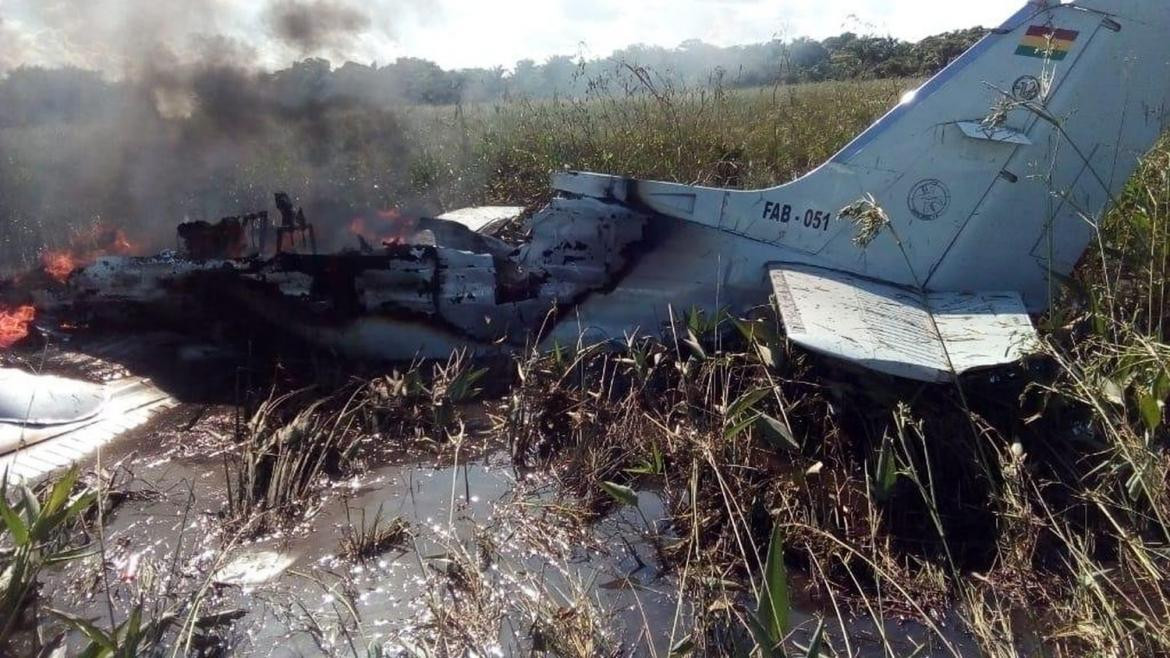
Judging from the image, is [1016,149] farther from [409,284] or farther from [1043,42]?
[409,284]

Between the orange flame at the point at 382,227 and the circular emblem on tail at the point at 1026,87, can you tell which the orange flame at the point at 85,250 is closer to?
the orange flame at the point at 382,227

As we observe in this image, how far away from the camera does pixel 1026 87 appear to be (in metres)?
4.49

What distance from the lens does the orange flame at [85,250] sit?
19.2ft

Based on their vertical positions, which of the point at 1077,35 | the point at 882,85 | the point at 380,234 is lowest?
the point at 882,85

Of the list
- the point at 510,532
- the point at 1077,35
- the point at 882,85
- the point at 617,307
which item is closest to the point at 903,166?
the point at 1077,35

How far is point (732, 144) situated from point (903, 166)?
3.97 metres

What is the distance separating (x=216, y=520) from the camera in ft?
12.0

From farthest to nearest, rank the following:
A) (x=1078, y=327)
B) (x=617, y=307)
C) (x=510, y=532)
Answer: (x=617, y=307), (x=1078, y=327), (x=510, y=532)

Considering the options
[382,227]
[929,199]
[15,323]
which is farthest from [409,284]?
[929,199]

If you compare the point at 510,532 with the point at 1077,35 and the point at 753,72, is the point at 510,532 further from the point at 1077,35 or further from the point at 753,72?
the point at 753,72

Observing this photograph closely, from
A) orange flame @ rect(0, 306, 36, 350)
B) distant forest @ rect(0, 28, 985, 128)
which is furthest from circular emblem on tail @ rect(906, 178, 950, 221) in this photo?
orange flame @ rect(0, 306, 36, 350)

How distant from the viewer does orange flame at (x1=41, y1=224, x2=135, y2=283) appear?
5.86 meters

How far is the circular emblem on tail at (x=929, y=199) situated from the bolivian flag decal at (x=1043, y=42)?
810 mm

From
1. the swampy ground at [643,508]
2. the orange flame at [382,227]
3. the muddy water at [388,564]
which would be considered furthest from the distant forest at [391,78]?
the muddy water at [388,564]
